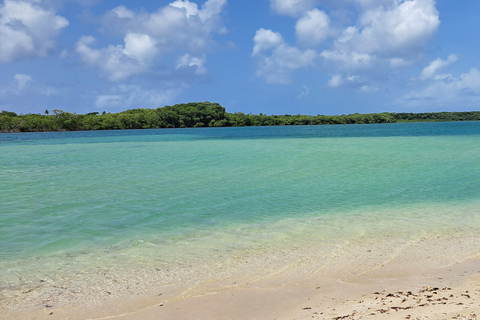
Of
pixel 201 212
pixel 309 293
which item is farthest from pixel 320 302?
pixel 201 212

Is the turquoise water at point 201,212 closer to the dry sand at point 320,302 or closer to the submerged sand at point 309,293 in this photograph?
the submerged sand at point 309,293

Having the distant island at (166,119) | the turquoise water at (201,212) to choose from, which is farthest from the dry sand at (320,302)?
the distant island at (166,119)

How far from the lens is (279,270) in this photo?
19.6 feet

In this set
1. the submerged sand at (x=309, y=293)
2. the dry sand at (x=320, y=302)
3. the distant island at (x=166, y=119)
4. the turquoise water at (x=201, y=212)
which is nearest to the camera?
the dry sand at (x=320, y=302)

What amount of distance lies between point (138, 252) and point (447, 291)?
189 inches

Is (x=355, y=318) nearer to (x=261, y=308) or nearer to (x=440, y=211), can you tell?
(x=261, y=308)

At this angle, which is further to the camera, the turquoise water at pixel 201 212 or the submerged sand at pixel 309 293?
the turquoise water at pixel 201 212

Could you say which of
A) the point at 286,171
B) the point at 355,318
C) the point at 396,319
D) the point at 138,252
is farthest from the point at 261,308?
the point at 286,171

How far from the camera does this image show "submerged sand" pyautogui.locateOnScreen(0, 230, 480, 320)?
173 inches

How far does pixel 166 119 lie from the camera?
14962 cm

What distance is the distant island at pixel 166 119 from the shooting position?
130 meters

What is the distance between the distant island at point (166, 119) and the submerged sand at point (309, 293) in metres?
139

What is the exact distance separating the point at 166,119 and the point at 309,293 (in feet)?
487

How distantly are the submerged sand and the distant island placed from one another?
455 feet
